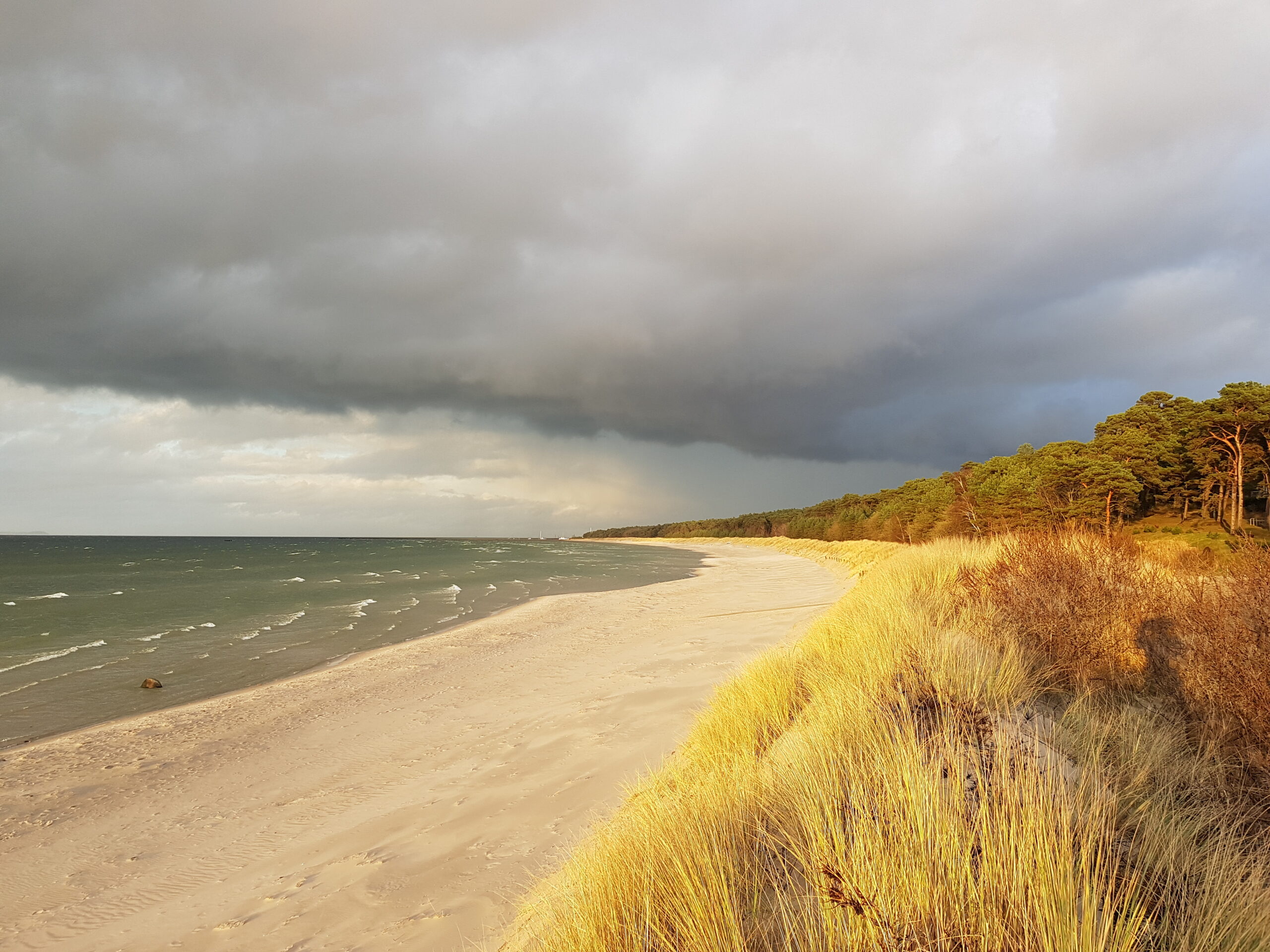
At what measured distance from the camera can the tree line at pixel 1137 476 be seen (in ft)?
122

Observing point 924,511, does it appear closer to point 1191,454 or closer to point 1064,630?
point 1191,454

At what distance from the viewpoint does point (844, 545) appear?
6122cm

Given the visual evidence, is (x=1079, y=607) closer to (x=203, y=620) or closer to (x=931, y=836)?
(x=931, y=836)

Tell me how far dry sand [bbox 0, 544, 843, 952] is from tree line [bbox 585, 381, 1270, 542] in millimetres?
27175

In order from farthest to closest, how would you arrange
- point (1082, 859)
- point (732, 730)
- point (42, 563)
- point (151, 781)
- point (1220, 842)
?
point (42, 563)
point (151, 781)
point (732, 730)
point (1220, 842)
point (1082, 859)

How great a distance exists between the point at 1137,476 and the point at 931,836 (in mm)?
57412

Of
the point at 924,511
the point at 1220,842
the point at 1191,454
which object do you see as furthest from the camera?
the point at 924,511

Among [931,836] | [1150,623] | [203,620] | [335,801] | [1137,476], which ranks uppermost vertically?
[1137,476]

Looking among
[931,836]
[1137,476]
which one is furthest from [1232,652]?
[1137,476]

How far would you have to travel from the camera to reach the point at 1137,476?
4616 cm

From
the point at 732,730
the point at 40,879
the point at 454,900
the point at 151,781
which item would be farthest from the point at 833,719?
the point at 151,781

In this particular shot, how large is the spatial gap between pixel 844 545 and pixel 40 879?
6151cm

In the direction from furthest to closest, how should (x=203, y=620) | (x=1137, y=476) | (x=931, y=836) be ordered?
(x=1137, y=476)
(x=203, y=620)
(x=931, y=836)

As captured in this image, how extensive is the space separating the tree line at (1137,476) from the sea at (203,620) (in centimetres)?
2333
